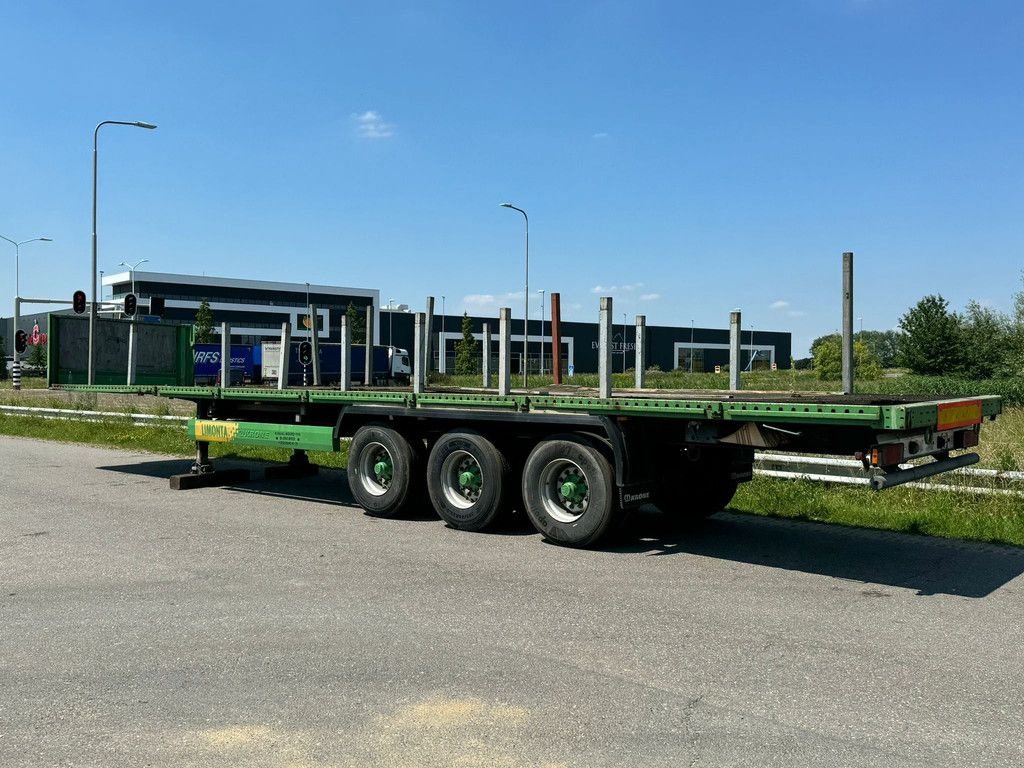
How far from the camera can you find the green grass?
29.6 ft

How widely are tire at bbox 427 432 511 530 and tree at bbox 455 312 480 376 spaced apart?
2370 inches

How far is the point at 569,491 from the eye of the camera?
8.26 metres

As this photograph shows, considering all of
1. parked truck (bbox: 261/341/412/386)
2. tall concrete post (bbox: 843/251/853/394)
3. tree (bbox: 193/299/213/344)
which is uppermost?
tree (bbox: 193/299/213/344)

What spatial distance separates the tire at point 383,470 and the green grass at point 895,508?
3.85 m

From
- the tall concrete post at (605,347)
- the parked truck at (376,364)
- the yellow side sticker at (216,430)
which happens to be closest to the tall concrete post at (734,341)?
the tall concrete post at (605,347)

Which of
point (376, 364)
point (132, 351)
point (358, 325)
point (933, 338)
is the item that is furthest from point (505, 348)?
point (358, 325)

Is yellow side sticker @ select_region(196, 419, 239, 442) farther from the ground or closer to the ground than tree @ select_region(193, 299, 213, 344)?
closer to the ground

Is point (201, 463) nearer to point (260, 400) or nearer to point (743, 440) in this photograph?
point (260, 400)

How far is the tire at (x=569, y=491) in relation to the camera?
26.1 ft

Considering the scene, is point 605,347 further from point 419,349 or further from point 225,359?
point 225,359

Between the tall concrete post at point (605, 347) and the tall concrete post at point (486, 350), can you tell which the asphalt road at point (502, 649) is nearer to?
the tall concrete post at point (605, 347)

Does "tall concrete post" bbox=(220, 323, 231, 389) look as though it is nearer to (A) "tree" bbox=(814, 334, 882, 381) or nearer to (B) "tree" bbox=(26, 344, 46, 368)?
(A) "tree" bbox=(814, 334, 882, 381)

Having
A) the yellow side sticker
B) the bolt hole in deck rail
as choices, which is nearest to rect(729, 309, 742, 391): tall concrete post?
the bolt hole in deck rail

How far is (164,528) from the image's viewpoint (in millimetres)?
9242
